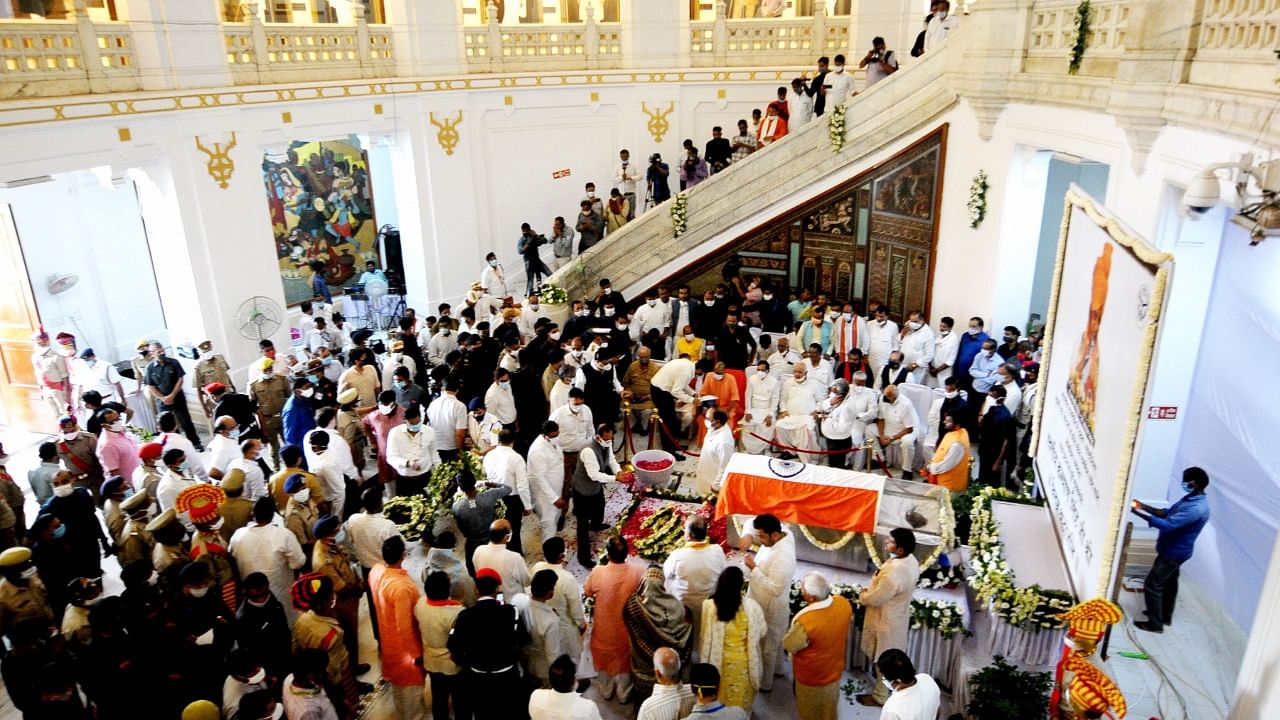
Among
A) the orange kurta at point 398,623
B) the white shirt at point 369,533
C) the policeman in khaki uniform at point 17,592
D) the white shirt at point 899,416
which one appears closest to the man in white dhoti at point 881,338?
the white shirt at point 899,416

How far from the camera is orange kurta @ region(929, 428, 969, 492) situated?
8.49 m

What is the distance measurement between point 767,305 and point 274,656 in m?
8.74

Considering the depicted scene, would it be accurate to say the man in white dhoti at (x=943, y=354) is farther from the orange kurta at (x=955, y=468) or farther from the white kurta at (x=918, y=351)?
the orange kurta at (x=955, y=468)

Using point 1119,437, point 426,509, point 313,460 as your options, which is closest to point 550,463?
point 426,509

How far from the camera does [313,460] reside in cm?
832

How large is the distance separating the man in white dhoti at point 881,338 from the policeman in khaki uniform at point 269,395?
298 inches

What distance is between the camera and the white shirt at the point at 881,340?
11.8 metres

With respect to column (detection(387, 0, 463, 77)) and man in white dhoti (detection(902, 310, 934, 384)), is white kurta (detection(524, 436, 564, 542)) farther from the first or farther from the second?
column (detection(387, 0, 463, 77))

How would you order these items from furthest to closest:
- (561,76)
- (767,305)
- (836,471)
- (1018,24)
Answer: (561,76)
(767,305)
(1018,24)
(836,471)

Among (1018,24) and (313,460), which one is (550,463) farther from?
(1018,24)

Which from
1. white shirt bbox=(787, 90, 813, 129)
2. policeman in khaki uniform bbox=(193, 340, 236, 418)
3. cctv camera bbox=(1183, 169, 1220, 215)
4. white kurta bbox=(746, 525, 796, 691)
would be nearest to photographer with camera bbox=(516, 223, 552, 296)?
white shirt bbox=(787, 90, 813, 129)

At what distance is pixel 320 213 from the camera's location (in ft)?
59.0

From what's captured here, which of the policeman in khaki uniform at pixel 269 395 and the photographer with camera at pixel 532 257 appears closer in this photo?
the policeman in khaki uniform at pixel 269 395

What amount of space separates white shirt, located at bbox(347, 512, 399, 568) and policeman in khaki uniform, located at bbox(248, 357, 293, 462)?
143 inches
